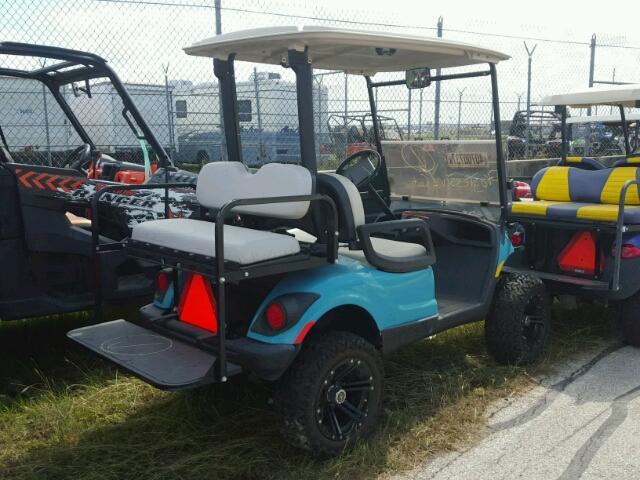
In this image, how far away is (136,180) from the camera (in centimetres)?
545

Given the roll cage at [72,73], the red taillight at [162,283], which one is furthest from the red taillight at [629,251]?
the roll cage at [72,73]

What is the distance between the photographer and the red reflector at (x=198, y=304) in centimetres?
299

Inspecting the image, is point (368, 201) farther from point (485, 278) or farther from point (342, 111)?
point (342, 111)

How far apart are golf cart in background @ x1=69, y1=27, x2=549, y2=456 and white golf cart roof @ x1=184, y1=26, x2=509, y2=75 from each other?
0.01m

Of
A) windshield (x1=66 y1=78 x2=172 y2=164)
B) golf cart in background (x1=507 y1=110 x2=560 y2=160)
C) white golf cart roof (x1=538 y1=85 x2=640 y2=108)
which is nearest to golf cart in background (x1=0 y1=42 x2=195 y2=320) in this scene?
windshield (x1=66 y1=78 x2=172 y2=164)

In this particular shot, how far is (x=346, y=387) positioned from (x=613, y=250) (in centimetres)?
252

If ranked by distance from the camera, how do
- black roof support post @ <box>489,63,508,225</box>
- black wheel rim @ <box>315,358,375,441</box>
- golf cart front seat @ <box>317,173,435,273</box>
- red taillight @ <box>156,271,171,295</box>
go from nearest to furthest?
black wheel rim @ <box>315,358,375,441</box> < golf cart front seat @ <box>317,173,435,273</box> < red taillight @ <box>156,271,171,295</box> < black roof support post @ <box>489,63,508,225</box>

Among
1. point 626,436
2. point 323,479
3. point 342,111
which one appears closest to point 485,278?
point 626,436

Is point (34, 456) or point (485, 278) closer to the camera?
A: point (34, 456)

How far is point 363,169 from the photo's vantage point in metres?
4.38

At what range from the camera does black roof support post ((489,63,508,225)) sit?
12.6ft

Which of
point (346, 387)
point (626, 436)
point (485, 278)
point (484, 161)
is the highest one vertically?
point (484, 161)

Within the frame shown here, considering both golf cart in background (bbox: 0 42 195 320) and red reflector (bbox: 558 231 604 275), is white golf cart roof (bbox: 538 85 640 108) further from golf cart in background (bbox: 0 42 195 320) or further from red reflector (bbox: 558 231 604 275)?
golf cart in background (bbox: 0 42 195 320)

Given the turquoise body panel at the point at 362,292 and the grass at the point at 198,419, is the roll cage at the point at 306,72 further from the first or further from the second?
the grass at the point at 198,419
